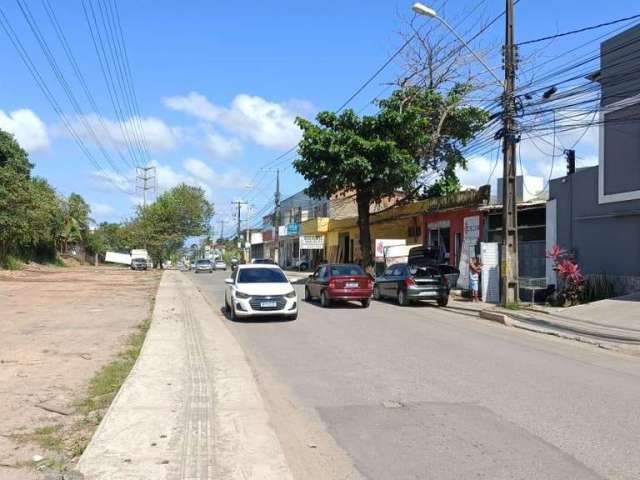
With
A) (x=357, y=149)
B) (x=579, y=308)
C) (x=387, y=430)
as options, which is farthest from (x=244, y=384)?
(x=357, y=149)

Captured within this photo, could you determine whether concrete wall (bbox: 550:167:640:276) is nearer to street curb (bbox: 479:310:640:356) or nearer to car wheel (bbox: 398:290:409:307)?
street curb (bbox: 479:310:640:356)

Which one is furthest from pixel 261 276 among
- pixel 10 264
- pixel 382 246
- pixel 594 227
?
pixel 10 264

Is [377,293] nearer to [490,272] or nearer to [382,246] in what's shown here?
[490,272]

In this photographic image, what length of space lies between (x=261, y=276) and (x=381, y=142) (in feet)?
43.6

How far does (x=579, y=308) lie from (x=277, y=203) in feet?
149

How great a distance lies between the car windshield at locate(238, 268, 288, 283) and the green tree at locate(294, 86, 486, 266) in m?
12.2

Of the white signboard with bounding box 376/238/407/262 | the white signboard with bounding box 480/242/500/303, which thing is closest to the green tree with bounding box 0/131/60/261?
the white signboard with bounding box 376/238/407/262

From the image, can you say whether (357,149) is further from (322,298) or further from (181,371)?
(181,371)

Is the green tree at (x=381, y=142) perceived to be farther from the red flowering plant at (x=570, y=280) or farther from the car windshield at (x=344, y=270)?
the red flowering plant at (x=570, y=280)

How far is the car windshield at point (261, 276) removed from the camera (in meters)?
17.9

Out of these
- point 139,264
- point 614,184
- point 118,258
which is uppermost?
point 614,184

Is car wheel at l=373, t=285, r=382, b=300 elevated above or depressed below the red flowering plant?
below

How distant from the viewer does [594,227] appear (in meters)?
21.0

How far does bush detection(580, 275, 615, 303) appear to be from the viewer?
1981cm
